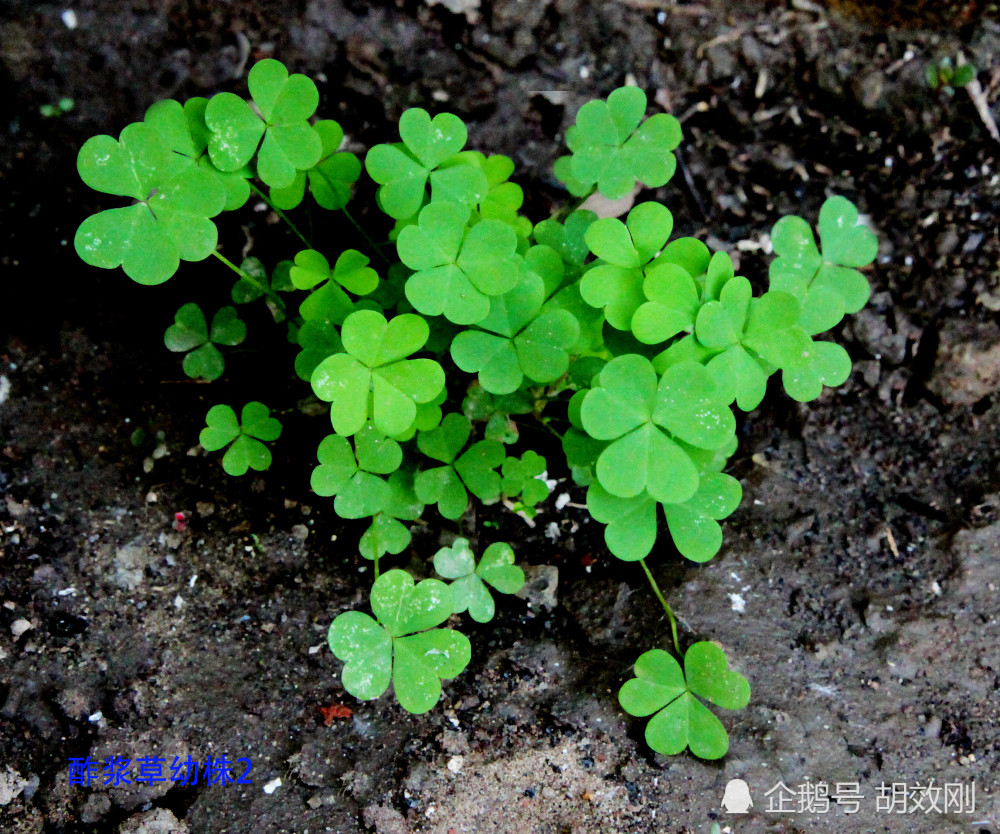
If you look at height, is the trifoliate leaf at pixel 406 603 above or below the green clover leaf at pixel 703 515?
below

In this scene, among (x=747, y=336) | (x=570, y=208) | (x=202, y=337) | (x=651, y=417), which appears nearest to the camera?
(x=651, y=417)

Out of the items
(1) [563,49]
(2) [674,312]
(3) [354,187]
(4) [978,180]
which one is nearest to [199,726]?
(2) [674,312]

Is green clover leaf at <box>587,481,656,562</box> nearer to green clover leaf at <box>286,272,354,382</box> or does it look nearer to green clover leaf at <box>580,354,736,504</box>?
green clover leaf at <box>580,354,736,504</box>

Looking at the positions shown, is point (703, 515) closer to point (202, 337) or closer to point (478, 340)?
point (478, 340)

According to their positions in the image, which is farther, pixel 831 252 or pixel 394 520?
pixel 831 252

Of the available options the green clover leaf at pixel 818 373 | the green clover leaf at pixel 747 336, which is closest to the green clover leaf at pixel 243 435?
the green clover leaf at pixel 747 336

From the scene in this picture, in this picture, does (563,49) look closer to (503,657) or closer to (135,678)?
(503,657)

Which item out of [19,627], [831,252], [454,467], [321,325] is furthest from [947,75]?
[19,627]

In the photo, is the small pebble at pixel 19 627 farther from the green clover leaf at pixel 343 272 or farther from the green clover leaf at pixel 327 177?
the green clover leaf at pixel 327 177
